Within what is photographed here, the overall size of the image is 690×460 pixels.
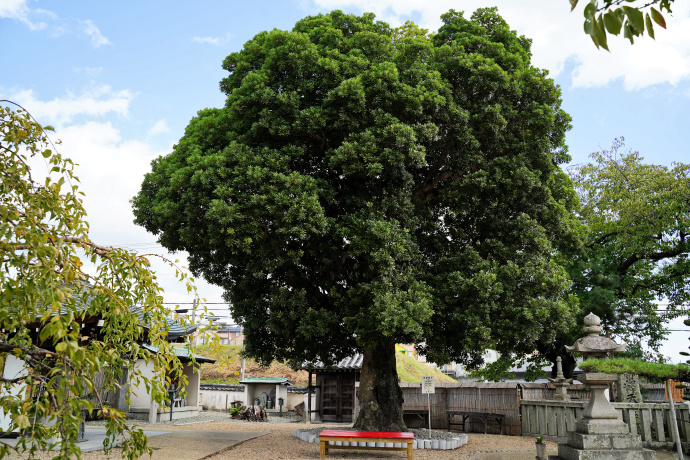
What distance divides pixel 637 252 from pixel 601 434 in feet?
42.7

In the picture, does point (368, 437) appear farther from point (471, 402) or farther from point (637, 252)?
point (637, 252)

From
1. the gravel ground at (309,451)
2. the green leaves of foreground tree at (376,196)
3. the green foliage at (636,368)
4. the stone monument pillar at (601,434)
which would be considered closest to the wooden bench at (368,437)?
the gravel ground at (309,451)

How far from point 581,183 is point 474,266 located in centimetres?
1386

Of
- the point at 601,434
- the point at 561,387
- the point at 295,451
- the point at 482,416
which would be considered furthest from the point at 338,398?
the point at 601,434

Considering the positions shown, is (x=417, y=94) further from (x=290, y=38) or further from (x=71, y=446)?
(x=71, y=446)

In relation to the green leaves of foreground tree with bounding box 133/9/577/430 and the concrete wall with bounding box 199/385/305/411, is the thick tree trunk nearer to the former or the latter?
the green leaves of foreground tree with bounding box 133/9/577/430

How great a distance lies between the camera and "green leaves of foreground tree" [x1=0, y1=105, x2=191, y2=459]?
244 cm

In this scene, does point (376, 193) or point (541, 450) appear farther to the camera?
point (376, 193)

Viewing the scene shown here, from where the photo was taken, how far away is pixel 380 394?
13.7 meters

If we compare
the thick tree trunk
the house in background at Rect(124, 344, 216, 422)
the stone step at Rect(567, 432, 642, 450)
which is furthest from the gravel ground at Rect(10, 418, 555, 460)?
the house in background at Rect(124, 344, 216, 422)

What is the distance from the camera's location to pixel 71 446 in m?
2.48

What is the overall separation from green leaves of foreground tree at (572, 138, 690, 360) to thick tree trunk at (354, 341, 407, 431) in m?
8.35

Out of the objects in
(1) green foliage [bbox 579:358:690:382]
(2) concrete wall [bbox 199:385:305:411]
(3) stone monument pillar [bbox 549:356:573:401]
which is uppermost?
(1) green foliage [bbox 579:358:690:382]

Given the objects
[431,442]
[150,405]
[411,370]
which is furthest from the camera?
[411,370]
